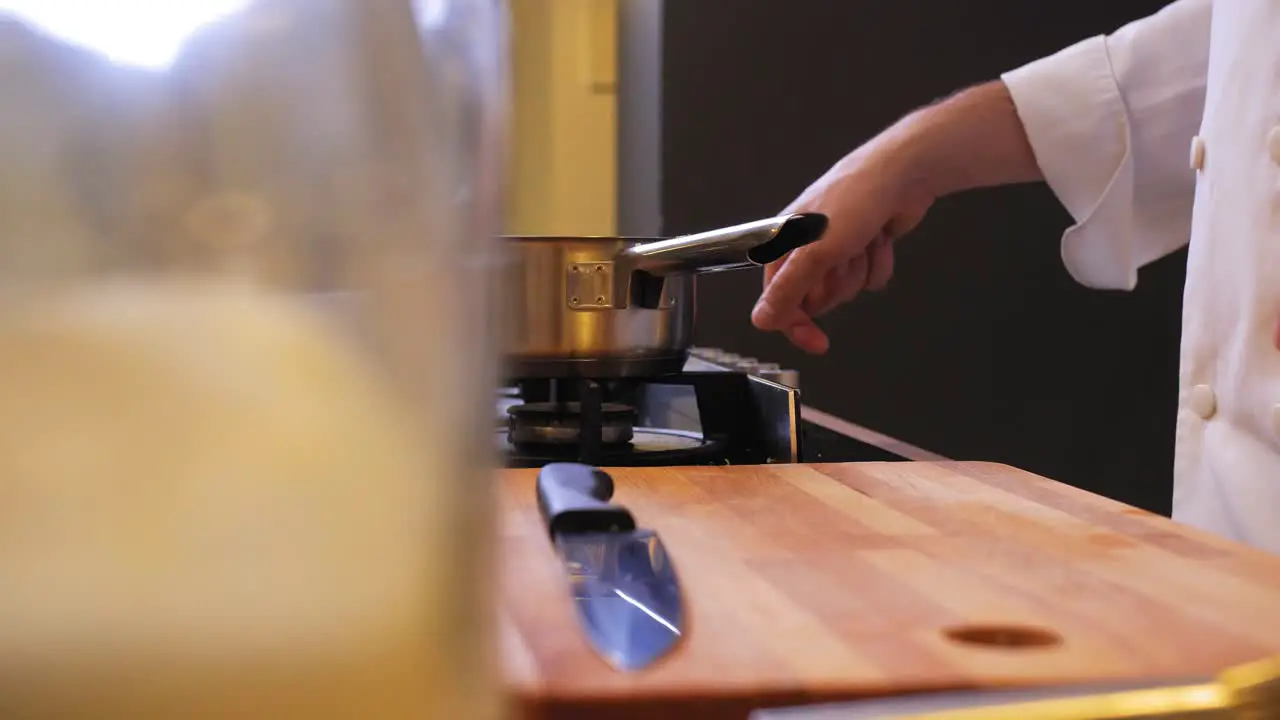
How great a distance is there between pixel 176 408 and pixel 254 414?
1 centimetres

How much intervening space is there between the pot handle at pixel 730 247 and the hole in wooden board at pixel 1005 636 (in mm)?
219

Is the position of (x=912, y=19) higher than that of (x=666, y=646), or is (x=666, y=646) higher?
(x=912, y=19)

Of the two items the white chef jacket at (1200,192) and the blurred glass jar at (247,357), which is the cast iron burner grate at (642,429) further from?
the blurred glass jar at (247,357)

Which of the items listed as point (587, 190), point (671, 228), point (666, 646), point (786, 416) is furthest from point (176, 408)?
point (587, 190)

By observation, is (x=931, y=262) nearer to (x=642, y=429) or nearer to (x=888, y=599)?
(x=642, y=429)

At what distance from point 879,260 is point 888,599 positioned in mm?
624

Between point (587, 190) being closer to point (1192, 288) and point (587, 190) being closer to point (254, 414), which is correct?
point (1192, 288)

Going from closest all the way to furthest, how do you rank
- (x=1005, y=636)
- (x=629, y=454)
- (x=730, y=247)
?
(x=1005, y=636) → (x=730, y=247) → (x=629, y=454)

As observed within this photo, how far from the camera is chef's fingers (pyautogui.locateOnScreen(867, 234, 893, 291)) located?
93cm

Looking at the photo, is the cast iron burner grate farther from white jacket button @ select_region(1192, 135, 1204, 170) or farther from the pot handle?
white jacket button @ select_region(1192, 135, 1204, 170)

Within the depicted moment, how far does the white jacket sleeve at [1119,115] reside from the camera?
35.9 inches

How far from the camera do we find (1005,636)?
1.00ft

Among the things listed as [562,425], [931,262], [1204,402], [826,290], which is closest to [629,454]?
[562,425]

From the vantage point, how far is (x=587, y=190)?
195 cm
